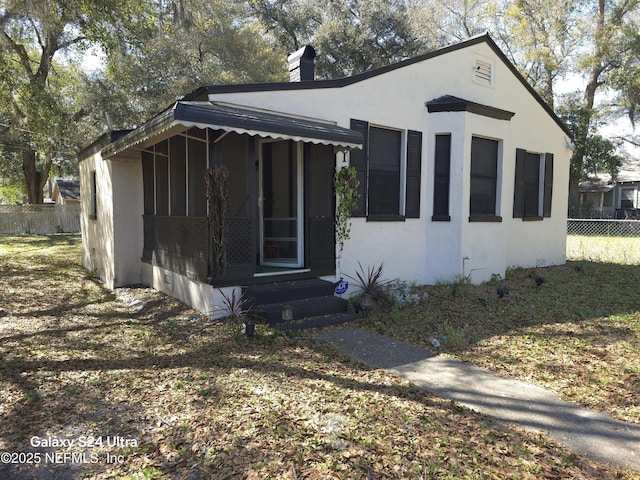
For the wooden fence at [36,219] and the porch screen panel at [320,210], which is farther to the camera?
the wooden fence at [36,219]

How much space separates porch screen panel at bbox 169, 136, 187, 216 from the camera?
7.28 meters

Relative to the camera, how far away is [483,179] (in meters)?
8.99

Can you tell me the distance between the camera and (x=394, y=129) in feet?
26.4

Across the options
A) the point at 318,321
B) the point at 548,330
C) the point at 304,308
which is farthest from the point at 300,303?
the point at 548,330

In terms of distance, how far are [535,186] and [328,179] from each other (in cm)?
661

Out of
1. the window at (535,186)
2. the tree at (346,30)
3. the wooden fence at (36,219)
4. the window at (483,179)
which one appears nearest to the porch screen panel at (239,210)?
the window at (483,179)

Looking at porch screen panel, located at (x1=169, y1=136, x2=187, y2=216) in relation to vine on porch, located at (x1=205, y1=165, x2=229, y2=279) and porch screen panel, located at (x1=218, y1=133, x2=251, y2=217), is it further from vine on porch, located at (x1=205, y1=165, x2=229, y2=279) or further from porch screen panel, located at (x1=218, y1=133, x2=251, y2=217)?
vine on porch, located at (x1=205, y1=165, x2=229, y2=279)

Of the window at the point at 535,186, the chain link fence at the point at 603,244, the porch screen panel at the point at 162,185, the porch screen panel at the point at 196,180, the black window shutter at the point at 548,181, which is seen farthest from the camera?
the chain link fence at the point at 603,244

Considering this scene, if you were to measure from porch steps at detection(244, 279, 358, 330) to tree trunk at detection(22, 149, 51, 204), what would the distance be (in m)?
24.4

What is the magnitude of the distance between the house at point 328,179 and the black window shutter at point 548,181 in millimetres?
808

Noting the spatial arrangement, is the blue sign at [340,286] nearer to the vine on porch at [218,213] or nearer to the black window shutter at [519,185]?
the vine on porch at [218,213]

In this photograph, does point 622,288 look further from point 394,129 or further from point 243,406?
point 243,406

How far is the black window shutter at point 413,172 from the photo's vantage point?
322 inches

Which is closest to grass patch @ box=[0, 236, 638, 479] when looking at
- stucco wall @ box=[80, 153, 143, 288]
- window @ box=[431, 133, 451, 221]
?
stucco wall @ box=[80, 153, 143, 288]
